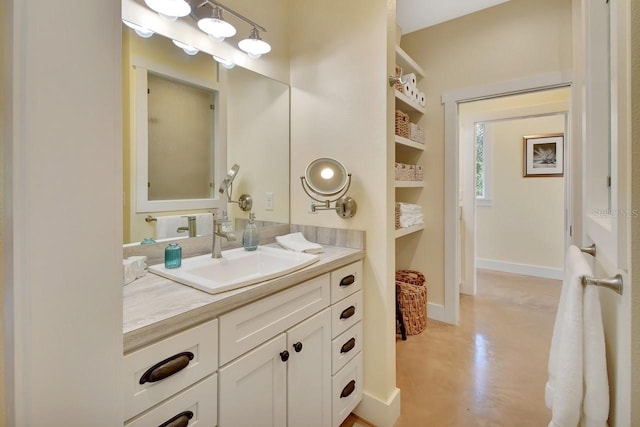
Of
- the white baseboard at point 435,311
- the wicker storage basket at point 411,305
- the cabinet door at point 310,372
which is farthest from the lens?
the white baseboard at point 435,311

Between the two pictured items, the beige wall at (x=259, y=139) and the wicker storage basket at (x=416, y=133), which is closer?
the beige wall at (x=259, y=139)

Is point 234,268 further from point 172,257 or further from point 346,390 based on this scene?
point 346,390

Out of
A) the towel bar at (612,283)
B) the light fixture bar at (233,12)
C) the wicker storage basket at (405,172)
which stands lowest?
the towel bar at (612,283)

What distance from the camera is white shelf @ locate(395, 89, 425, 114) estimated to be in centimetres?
223

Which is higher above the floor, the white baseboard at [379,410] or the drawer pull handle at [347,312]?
the drawer pull handle at [347,312]

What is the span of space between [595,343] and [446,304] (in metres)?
2.06

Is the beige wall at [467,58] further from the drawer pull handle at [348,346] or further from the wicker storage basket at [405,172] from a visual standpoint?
the drawer pull handle at [348,346]

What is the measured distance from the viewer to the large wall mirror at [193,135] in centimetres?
128

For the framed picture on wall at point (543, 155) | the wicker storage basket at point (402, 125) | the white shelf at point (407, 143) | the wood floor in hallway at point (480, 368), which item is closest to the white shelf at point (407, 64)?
the wicker storage basket at point (402, 125)

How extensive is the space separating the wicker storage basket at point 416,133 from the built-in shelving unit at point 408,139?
3 centimetres

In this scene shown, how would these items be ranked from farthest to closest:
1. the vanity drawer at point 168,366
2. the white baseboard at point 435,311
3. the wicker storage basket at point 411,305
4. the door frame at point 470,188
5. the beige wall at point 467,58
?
the door frame at point 470,188
the white baseboard at point 435,311
the wicker storage basket at point 411,305
the beige wall at point 467,58
the vanity drawer at point 168,366

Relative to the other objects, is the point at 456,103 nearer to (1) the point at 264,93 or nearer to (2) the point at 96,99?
(1) the point at 264,93

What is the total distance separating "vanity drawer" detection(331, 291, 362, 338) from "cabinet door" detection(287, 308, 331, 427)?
4cm

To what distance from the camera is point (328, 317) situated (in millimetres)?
1339
